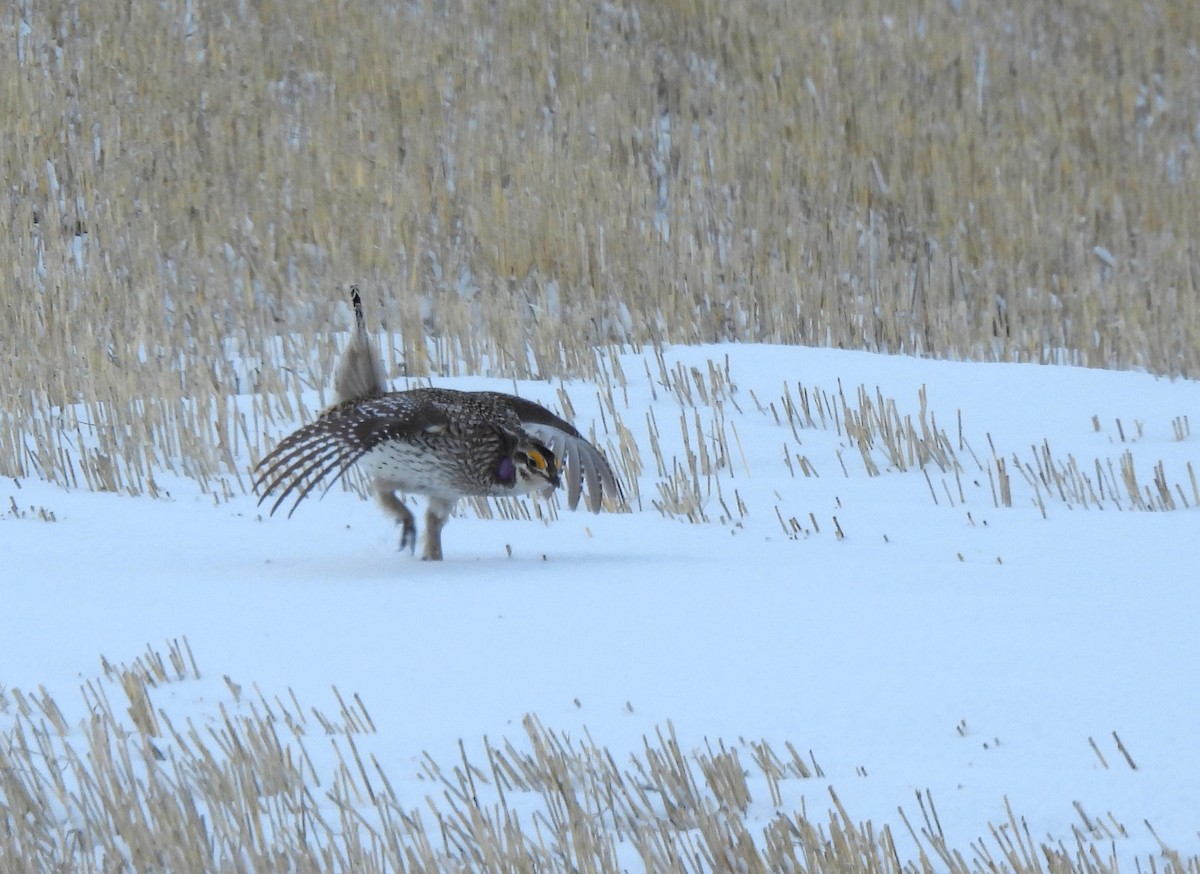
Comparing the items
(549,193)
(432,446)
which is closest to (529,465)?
(432,446)

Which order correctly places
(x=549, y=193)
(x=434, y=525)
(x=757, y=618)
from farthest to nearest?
1. (x=549, y=193)
2. (x=434, y=525)
3. (x=757, y=618)

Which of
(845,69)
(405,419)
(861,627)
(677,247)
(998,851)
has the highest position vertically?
(845,69)

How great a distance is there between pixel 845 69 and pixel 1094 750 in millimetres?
11514

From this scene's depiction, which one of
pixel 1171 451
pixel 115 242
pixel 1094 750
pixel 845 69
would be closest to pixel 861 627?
pixel 1094 750

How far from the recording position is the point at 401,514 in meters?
5.72

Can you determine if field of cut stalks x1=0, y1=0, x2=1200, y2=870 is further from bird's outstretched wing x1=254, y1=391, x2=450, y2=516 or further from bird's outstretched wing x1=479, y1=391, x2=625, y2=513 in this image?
bird's outstretched wing x1=254, y1=391, x2=450, y2=516

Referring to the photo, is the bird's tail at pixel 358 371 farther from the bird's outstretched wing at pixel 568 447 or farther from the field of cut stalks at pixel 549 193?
the field of cut stalks at pixel 549 193

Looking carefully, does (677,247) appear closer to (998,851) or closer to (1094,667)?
(1094,667)

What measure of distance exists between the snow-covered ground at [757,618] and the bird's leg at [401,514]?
8 centimetres

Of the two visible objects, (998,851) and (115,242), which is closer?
(998,851)

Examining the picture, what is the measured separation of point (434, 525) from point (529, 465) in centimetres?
52

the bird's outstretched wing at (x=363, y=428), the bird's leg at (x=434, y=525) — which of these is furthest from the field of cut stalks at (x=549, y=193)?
the bird's outstretched wing at (x=363, y=428)

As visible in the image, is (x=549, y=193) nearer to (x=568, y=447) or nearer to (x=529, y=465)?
(x=568, y=447)

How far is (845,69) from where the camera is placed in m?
14.1
